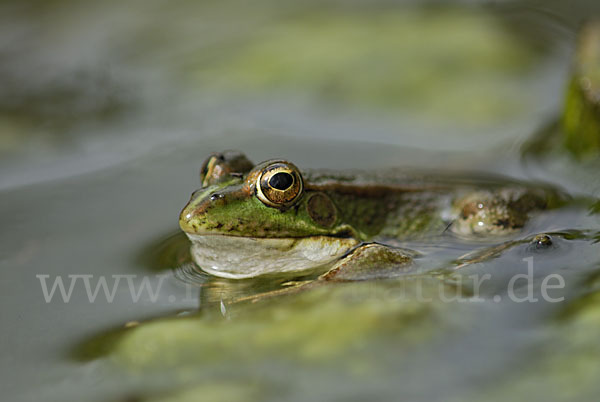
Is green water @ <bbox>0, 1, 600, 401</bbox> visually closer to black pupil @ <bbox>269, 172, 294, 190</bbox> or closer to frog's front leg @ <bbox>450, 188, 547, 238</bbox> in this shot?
frog's front leg @ <bbox>450, 188, 547, 238</bbox>

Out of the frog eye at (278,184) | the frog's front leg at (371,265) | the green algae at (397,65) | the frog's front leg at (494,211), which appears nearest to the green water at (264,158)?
the green algae at (397,65)

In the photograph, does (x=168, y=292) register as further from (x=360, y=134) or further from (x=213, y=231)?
(x=360, y=134)

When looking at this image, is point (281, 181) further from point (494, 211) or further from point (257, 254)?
point (494, 211)

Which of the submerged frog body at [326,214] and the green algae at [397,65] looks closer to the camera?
the submerged frog body at [326,214]

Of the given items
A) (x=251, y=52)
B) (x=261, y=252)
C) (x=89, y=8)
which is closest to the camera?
(x=261, y=252)

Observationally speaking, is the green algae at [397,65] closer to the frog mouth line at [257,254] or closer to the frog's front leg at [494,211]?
the frog's front leg at [494,211]

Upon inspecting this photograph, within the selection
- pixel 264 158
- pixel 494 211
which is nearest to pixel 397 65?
pixel 264 158

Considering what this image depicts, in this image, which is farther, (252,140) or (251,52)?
(251,52)

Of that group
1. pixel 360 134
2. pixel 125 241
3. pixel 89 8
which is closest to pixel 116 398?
pixel 125 241
